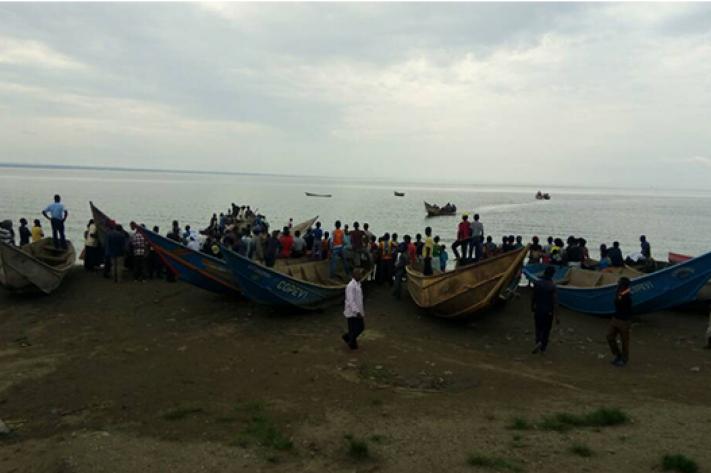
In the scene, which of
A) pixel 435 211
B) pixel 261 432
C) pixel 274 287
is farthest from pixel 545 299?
pixel 435 211

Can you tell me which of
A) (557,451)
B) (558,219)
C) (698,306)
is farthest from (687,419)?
(558,219)

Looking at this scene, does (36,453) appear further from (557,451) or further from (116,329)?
(116,329)

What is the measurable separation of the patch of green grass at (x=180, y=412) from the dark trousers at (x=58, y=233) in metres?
11.5

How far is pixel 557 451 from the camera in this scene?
19.1 ft

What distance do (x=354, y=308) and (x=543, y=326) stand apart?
150 inches

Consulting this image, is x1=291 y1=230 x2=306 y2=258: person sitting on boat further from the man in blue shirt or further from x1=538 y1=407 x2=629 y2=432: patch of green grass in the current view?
x1=538 y1=407 x2=629 y2=432: patch of green grass

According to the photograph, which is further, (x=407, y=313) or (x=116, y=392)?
(x=407, y=313)

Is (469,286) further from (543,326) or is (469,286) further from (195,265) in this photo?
(195,265)

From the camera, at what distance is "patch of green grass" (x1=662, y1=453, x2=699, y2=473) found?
17.2 ft

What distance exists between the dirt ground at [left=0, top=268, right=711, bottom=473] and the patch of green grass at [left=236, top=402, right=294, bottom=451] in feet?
0.11

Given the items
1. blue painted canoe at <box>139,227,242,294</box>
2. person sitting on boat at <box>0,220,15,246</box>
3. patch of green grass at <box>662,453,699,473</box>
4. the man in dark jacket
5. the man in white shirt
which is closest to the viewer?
patch of green grass at <box>662,453,699,473</box>

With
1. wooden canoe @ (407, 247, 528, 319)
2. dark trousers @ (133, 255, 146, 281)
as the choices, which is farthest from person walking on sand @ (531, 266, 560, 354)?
dark trousers @ (133, 255, 146, 281)

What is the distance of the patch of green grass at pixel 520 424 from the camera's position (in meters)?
6.56

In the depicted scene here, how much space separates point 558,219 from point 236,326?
55.2 meters
